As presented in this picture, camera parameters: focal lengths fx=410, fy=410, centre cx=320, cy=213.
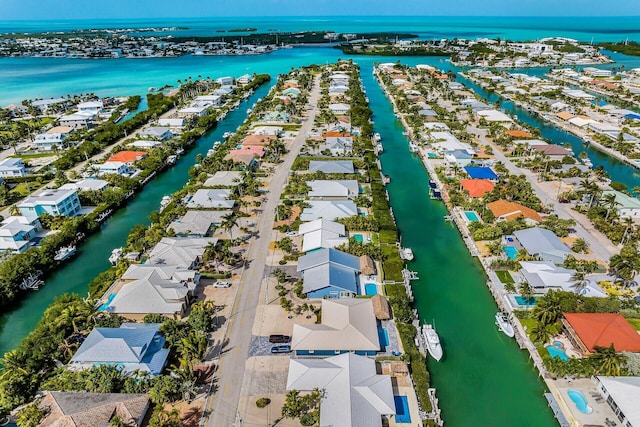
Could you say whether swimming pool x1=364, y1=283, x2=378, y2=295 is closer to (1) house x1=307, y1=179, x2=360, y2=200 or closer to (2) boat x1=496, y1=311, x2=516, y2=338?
(2) boat x1=496, y1=311, x2=516, y2=338

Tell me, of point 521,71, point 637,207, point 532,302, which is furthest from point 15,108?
point 521,71

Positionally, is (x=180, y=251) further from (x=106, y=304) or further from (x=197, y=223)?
(x=106, y=304)

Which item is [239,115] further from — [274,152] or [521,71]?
[521,71]

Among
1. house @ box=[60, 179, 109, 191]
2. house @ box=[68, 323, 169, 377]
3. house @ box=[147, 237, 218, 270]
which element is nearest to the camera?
house @ box=[68, 323, 169, 377]

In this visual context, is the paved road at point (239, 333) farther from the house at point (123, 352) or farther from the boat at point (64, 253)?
the boat at point (64, 253)

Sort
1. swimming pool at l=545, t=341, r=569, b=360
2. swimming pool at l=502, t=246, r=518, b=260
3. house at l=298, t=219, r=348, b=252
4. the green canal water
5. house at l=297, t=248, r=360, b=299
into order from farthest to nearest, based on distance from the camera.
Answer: house at l=298, t=219, r=348, b=252
swimming pool at l=502, t=246, r=518, b=260
house at l=297, t=248, r=360, b=299
swimming pool at l=545, t=341, r=569, b=360
the green canal water

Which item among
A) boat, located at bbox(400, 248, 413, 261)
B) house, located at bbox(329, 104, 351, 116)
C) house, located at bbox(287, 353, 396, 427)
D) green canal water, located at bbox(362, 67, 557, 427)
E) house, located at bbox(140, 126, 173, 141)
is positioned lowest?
green canal water, located at bbox(362, 67, 557, 427)

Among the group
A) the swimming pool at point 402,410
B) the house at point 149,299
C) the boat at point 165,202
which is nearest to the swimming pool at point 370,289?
the swimming pool at point 402,410

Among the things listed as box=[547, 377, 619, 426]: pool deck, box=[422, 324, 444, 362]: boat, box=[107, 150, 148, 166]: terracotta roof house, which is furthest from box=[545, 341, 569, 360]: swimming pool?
box=[107, 150, 148, 166]: terracotta roof house

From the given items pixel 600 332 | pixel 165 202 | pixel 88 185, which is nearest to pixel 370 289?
pixel 600 332
